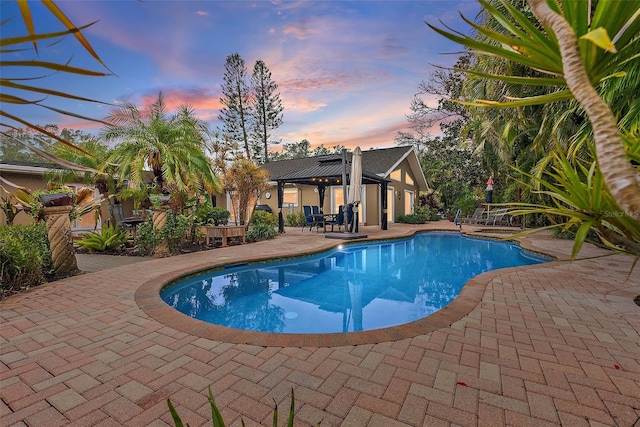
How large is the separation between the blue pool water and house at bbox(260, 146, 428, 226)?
20.8ft

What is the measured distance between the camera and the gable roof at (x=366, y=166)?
1384 centimetres

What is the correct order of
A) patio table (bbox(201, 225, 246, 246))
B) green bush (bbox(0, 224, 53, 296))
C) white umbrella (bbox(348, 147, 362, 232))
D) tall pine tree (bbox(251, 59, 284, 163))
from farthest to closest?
1. tall pine tree (bbox(251, 59, 284, 163))
2. white umbrella (bbox(348, 147, 362, 232))
3. patio table (bbox(201, 225, 246, 246))
4. green bush (bbox(0, 224, 53, 296))

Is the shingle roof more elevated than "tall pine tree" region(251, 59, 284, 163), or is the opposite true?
"tall pine tree" region(251, 59, 284, 163)

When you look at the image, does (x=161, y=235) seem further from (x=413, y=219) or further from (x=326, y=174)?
(x=413, y=219)

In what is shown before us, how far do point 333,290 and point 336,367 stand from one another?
12.0 feet

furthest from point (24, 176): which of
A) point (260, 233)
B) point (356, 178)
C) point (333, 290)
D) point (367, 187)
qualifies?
point (367, 187)

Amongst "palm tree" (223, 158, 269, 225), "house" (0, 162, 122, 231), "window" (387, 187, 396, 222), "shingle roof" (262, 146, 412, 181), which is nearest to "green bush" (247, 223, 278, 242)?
"palm tree" (223, 158, 269, 225)

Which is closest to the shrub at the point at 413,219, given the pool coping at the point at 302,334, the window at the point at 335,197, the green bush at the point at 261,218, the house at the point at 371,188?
the house at the point at 371,188

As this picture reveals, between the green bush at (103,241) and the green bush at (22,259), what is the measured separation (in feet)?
9.62

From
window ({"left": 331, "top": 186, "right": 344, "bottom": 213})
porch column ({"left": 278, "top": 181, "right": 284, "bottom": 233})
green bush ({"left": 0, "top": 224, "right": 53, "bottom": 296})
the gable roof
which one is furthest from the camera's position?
window ({"left": 331, "top": 186, "right": 344, "bottom": 213})

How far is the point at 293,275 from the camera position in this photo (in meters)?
7.15

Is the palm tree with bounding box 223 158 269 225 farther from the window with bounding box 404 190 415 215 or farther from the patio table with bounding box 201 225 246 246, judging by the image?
the window with bounding box 404 190 415 215

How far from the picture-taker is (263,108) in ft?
93.0

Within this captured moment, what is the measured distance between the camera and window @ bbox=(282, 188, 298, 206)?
19534 millimetres
